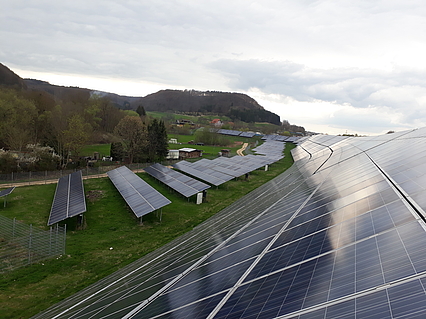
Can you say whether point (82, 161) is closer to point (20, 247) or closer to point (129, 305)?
point (20, 247)

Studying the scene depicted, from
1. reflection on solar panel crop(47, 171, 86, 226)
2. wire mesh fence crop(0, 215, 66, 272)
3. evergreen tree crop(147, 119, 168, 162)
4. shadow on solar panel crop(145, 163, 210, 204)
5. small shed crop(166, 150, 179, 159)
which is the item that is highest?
evergreen tree crop(147, 119, 168, 162)

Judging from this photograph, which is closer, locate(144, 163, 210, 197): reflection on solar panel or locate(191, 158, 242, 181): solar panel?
locate(144, 163, 210, 197): reflection on solar panel

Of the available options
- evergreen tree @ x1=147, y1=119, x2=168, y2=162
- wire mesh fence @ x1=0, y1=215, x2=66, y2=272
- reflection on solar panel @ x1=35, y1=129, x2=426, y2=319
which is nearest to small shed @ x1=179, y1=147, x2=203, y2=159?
evergreen tree @ x1=147, y1=119, x2=168, y2=162

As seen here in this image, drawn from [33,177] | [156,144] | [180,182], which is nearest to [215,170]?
[180,182]

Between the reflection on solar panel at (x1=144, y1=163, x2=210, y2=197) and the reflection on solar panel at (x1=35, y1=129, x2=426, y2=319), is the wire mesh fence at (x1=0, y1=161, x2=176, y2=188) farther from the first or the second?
the reflection on solar panel at (x1=35, y1=129, x2=426, y2=319)

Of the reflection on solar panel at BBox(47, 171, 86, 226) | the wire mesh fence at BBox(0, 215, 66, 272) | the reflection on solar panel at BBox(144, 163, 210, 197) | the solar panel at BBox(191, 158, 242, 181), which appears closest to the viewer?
the wire mesh fence at BBox(0, 215, 66, 272)

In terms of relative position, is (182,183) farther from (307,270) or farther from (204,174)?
(307,270)

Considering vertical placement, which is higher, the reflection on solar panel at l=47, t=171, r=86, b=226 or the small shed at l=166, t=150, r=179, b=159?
the small shed at l=166, t=150, r=179, b=159
